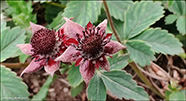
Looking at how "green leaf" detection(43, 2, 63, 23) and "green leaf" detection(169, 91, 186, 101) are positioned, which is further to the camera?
"green leaf" detection(43, 2, 63, 23)

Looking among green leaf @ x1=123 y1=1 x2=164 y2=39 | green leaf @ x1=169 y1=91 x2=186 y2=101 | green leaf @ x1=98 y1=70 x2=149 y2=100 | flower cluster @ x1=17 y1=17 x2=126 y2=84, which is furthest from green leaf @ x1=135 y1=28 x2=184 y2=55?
flower cluster @ x1=17 y1=17 x2=126 y2=84

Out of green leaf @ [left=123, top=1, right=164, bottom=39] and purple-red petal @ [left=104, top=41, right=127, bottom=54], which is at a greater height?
purple-red petal @ [left=104, top=41, right=127, bottom=54]

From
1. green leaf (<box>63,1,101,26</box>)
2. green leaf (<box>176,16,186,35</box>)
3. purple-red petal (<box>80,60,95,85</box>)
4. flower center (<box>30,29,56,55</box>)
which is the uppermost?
flower center (<box>30,29,56,55</box>)

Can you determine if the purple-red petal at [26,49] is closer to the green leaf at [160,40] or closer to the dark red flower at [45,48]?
the dark red flower at [45,48]

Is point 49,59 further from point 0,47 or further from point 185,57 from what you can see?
point 185,57

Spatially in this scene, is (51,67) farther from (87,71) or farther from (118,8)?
(118,8)

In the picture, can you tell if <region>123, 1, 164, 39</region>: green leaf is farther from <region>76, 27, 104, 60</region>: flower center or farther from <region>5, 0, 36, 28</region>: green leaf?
<region>5, 0, 36, 28</region>: green leaf

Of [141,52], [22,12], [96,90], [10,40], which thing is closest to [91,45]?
[96,90]

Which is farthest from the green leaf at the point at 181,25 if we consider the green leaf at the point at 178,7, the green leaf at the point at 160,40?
the green leaf at the point at 160,40
